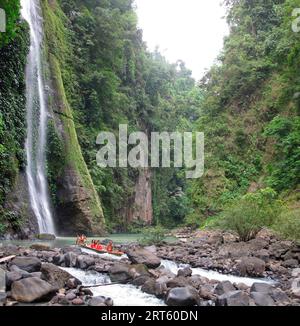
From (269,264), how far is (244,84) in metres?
18.5

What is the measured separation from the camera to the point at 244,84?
27.3 meters

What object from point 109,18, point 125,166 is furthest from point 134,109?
point 109,18

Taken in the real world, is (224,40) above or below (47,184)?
above

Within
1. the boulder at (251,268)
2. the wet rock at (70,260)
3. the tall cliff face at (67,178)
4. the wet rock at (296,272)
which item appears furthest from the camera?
the tall cliff face at (67,178)

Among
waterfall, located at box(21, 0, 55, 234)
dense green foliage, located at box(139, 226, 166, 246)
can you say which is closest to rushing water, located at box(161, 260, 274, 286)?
dense green foliage, located at box(139, 226, 166, 246)

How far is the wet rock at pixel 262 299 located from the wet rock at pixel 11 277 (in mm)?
3659

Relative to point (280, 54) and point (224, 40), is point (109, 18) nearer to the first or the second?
point (224, 40)

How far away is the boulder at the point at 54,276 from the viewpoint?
6.66 m

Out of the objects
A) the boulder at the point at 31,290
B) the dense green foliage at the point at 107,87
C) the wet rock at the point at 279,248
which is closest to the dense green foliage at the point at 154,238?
the wet rock at the point at 279,248

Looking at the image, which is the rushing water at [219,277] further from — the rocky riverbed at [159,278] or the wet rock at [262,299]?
the wet rock at [262,299]

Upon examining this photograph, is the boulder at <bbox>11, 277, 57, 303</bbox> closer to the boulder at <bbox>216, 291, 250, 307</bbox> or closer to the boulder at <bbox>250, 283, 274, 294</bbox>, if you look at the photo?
the boulder at <bbox>216, 291, 250, 307</bbox>

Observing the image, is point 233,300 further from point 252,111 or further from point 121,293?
point 252,111

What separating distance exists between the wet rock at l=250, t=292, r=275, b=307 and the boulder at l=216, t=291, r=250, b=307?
0.20 metres

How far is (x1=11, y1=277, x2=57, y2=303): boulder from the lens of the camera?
5.85 metres
